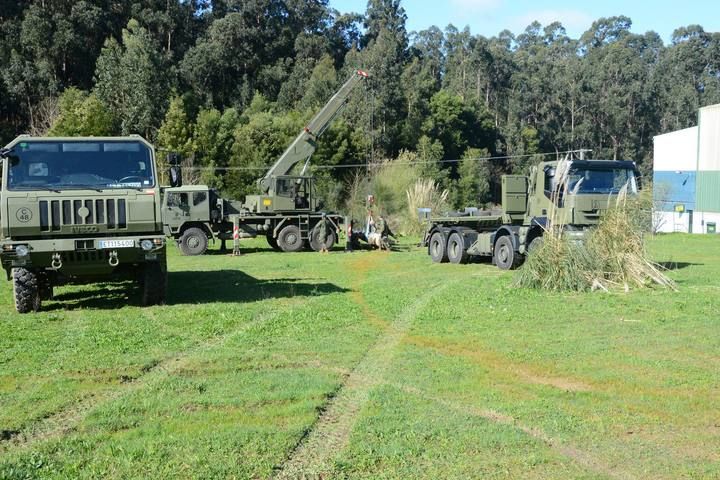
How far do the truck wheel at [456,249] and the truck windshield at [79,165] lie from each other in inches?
397

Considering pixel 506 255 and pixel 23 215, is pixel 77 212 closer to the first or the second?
pixel 23 215

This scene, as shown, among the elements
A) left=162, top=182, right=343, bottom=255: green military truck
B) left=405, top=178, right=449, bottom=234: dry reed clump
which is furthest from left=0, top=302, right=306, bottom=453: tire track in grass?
left=405, top=178, right=449, bottom=234: dry reed clump

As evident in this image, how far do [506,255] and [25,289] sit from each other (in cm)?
1066

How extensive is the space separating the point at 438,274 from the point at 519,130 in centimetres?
5904

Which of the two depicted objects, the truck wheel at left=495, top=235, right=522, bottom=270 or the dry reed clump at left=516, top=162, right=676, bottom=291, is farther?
the truck wheel at left=495, top=235, right=522, bottom=270

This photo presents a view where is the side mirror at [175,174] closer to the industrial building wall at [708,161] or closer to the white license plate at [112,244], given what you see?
the white license plate at [112,244]

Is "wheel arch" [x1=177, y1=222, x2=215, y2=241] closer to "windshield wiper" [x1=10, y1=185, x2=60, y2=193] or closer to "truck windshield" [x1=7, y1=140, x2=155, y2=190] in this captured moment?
"truck windshield" [x1=7, y1=140, x2=155, y2=190]

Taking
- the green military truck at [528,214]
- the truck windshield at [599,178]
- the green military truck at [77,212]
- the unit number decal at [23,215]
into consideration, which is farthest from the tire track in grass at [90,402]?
the truck windshield at [599,178]

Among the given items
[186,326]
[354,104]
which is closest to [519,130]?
[354,104]

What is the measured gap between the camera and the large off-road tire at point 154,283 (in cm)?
1185

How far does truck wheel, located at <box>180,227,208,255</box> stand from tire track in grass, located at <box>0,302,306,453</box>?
1552 cm

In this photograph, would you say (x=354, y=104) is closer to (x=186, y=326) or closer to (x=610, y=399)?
(x=186, y=326)

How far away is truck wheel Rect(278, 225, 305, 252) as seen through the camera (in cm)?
2595

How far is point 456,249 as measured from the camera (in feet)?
66.7
